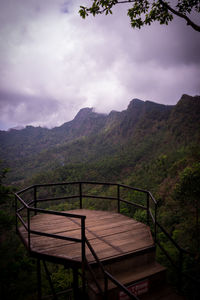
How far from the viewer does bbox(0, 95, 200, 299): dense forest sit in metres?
6.11

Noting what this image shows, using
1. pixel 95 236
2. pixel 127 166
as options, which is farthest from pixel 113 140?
pixel 95 236

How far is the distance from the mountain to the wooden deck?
9.69 ft

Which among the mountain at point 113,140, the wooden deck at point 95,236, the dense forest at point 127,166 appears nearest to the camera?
the wooden deck at point 95,236

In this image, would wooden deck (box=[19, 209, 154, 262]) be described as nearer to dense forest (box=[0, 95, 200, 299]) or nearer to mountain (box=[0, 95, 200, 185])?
dense forest (box=[0, 95, 200, 299])

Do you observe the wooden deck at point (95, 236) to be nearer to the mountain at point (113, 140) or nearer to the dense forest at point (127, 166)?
the dense forest at point (127, 166)

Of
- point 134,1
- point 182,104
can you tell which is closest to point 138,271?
point 134,1

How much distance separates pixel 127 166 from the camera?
5856cm

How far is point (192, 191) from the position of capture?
358 inches

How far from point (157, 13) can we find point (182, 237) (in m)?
9.01

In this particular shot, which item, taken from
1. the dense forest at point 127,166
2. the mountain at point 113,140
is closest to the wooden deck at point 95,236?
the dense forest at point 127,166

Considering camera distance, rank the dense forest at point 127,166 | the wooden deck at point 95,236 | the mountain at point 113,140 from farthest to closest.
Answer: the mountain at point 113,140 → the dense forest at point 127,166 → the wooden deck at point 95,236

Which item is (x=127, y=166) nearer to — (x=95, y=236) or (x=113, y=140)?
(x=113, y=140)

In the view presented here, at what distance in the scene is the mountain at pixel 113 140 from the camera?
57863mm

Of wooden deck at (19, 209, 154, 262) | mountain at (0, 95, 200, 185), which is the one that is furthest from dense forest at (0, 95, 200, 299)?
wooden deck at (19, 209, 154, 262)
